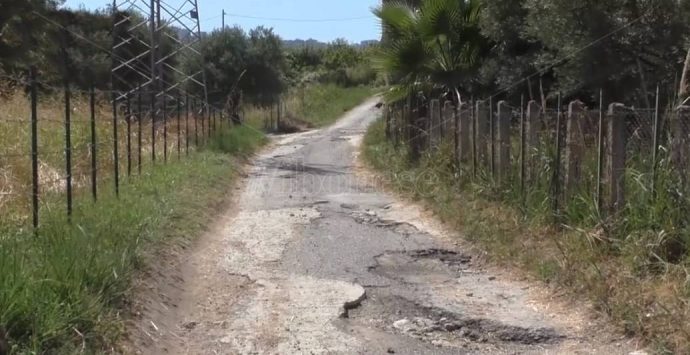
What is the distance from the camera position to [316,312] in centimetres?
735

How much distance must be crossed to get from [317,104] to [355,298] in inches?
1741

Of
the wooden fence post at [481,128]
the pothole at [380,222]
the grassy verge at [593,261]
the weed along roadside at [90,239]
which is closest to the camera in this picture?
the weed along roadside at [90,239]

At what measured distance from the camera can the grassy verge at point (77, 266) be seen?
5.33 m

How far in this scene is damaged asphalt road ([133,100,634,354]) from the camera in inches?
259

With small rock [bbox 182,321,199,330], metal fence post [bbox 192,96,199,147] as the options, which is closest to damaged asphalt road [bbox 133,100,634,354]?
small rock [bbox 182,321,199,330]

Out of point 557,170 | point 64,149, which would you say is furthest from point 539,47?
point 64,149

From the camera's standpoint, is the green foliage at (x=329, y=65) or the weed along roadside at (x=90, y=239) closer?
the weed along roadside at (x=90, y=239)

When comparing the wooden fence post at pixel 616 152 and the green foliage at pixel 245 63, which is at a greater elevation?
the green foliage at pixel 245 63

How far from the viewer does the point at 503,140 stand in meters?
11.9

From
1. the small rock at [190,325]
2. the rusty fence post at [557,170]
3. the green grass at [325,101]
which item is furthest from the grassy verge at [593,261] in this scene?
the green grass at [325,101]

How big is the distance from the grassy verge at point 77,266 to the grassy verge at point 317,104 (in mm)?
30334

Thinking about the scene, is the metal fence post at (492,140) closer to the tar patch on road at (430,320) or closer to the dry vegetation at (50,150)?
the tar patch on road at (430,320)

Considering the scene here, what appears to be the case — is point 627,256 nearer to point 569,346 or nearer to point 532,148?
point 569,346

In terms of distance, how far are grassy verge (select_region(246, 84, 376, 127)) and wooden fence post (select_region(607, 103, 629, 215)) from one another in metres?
31.9
